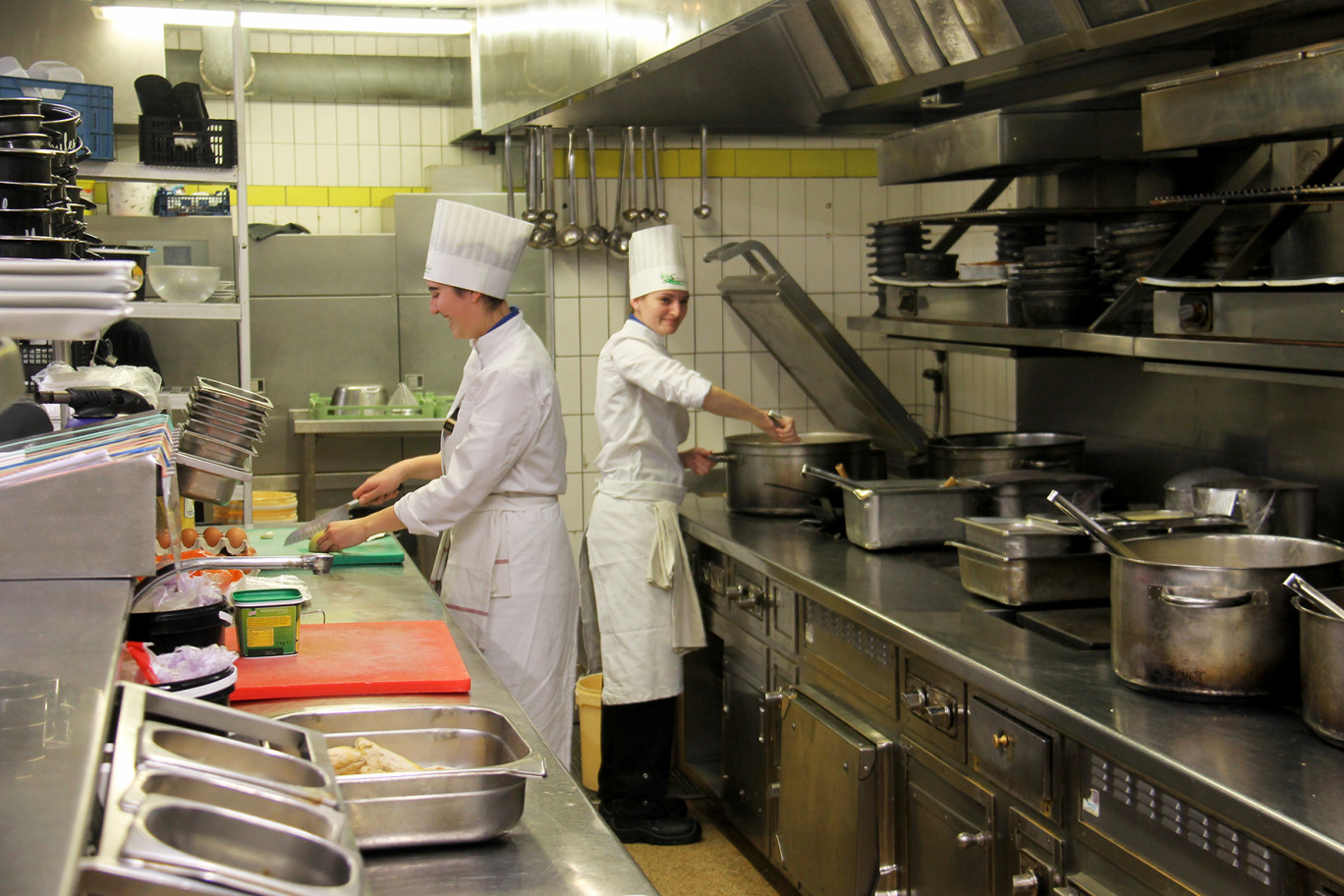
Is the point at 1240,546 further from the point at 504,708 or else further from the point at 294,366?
the point at 294,366

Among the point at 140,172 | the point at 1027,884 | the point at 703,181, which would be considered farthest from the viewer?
the point at 703,181

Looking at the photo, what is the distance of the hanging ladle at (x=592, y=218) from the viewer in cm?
464

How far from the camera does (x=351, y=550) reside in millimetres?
3547

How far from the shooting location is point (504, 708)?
7.06ft

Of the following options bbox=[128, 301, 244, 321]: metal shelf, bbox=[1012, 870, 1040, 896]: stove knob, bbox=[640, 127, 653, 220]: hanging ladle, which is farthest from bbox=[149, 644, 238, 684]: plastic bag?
bbox=[640, 127, 653, 220]: hanging ladle

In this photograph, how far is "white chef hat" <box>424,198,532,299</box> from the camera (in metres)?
3.37

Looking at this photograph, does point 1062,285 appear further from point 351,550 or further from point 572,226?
point 572,226

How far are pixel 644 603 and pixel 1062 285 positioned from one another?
162 cm

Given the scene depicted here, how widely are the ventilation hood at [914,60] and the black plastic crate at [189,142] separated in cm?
99

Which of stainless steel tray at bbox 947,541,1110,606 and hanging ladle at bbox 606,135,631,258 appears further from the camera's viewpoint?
hanging ladle at bbox 606,135,631,258

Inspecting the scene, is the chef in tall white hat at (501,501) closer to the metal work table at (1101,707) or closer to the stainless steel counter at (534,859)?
the metal work table at (1101,707)

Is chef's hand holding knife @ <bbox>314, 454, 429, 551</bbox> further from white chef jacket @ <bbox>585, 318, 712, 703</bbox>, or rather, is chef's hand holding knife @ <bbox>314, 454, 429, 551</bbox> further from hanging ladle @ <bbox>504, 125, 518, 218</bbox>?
hanging ladle @ <bbox>504, 125, 518, 218</bbox>

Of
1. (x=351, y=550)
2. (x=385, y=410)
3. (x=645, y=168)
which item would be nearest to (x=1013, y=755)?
(x=351, y=550)

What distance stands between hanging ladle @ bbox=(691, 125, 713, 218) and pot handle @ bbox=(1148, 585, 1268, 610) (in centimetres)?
306
